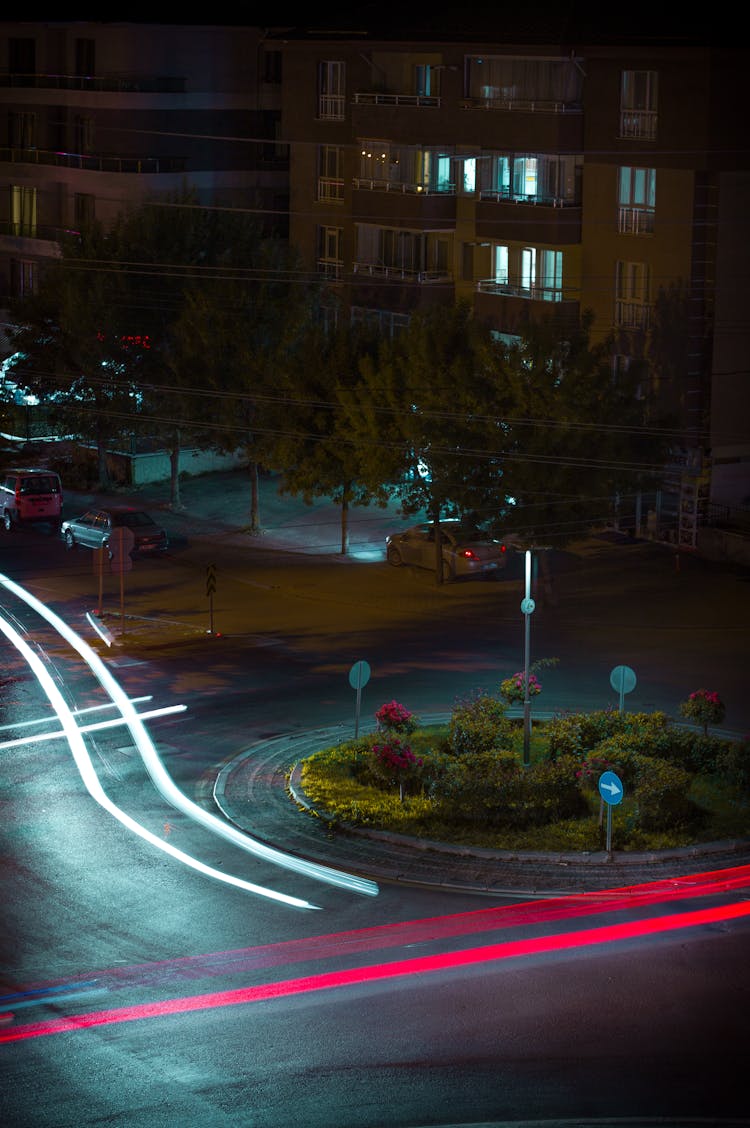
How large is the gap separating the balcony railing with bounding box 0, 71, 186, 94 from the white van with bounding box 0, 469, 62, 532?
1772cm

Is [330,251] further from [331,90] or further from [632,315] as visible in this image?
[632,315]

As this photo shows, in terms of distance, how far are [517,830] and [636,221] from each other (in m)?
25.5

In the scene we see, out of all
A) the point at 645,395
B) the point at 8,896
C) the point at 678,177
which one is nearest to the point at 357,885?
the point at 8,896

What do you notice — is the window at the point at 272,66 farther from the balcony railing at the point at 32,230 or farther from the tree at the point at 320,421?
the tree at the point at 320,421

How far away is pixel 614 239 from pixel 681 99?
4.17 meters

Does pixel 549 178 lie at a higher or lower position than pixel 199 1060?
higher

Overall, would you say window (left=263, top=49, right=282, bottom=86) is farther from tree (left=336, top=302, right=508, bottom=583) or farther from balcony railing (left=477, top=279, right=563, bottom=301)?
tree (left=336, top=302, right=508, bottom=583)

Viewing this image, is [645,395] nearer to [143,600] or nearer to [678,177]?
[678,177]

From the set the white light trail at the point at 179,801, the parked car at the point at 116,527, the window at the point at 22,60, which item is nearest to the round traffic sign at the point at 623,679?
the white light trail at the point at 179,801

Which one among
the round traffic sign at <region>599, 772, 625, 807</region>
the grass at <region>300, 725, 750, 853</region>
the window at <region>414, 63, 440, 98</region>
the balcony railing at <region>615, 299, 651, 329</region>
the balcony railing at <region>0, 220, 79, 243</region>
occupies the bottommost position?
the grass at <region>300, 725, 750, 853</region>

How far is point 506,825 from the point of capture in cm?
2525

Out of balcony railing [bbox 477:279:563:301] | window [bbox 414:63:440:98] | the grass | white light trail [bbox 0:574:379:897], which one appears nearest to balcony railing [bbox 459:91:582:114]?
window [bbox 414:63:440:98]

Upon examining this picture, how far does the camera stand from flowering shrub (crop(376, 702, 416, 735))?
28734mm

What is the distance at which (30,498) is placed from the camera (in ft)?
161
